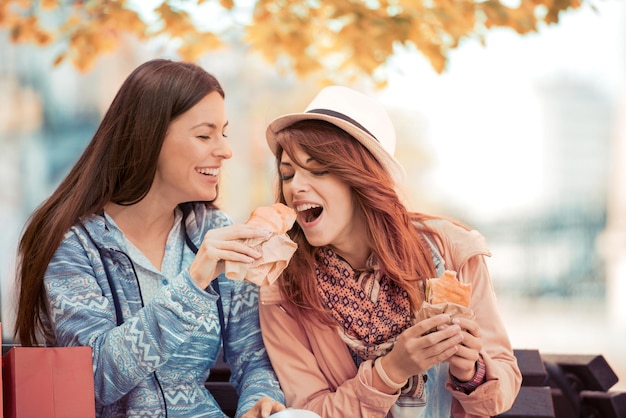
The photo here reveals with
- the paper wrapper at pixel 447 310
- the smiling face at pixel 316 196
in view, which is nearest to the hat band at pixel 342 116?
the smiling face at pixel 316 196

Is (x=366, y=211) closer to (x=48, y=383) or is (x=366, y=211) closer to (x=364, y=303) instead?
(x=364, y=303)

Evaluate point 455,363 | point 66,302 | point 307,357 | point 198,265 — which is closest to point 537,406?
point 455,363

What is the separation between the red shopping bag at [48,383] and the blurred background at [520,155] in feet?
15.4

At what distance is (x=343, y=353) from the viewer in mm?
2889

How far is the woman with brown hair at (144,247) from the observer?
9.02 feet

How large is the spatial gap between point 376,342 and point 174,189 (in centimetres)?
84

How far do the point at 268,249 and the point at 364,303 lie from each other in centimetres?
44

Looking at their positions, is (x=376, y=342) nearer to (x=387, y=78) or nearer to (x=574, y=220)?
(x=387, y=78)

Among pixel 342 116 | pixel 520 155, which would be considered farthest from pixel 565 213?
pixel 342 116

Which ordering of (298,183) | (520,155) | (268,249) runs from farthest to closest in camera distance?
(520,155)
(298,183)
(268,249)

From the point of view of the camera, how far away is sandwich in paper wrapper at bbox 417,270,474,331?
2564 mm

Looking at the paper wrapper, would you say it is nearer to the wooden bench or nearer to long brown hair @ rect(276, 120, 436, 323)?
long brown hair @ rect(276, 120, 436, 323)

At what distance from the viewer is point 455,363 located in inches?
103

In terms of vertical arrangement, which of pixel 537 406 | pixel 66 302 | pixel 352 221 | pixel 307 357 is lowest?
pixel 537 406
